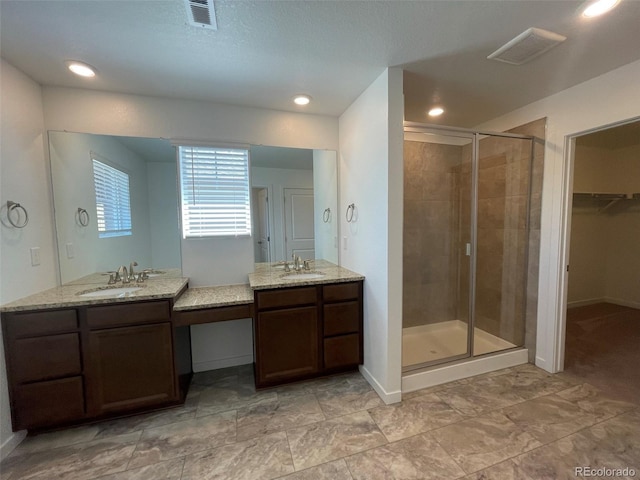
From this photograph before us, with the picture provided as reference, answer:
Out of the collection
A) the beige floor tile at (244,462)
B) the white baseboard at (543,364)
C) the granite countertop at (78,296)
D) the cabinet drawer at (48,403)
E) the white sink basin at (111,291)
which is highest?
the granite countertop at (78,296)

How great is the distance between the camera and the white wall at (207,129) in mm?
2105

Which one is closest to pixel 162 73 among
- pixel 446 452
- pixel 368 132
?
pixel 368 132

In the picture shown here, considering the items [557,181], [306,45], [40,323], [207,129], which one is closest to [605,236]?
[557,181]

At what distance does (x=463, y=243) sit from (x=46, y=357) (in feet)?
11.8

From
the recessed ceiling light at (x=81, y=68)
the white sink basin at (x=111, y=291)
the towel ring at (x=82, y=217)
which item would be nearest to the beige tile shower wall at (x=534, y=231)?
the white sink basin at (x=111, y=291)

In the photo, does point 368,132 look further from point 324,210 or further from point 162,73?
point 162,73

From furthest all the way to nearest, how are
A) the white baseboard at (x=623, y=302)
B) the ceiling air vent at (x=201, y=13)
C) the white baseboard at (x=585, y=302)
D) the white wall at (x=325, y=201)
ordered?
the white baseboard at (x=585, y=302) → the white baseboard at (x=623, y=302) → the white wall at (x=325, y=201) → the ceiling air vent at (x=201, y=13)

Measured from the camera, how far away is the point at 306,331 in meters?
2.20

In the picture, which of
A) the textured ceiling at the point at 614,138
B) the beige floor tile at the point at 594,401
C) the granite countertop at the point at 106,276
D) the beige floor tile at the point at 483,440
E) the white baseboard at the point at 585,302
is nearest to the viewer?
the beige floor tile at the point at 483,440

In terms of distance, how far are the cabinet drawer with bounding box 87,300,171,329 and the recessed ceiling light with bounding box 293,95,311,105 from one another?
196 cm

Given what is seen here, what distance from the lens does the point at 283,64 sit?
178 cm

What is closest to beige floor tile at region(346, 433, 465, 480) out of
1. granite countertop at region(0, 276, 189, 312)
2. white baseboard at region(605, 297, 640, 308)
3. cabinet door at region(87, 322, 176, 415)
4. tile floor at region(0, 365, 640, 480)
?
tile floor at region(0, 365, 640, 480)

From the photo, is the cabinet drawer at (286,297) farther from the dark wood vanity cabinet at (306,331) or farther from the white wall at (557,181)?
the white wall at (557,181)

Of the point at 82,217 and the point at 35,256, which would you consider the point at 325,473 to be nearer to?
the point at 35,256
